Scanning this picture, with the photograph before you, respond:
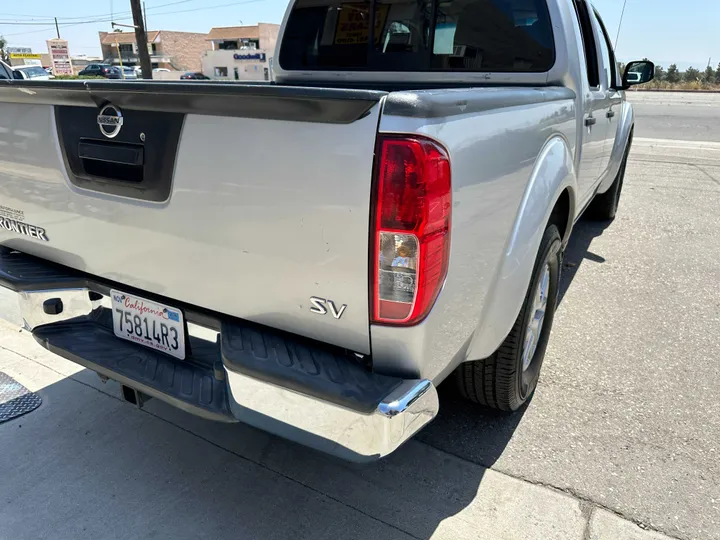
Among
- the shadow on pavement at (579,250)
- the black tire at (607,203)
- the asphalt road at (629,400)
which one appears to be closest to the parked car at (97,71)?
the black tire at (607,203)

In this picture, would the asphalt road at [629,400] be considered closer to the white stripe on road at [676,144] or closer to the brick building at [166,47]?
the white stripe on road at [676,144]

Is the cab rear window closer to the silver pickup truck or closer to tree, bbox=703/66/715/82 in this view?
the silver pickup truck

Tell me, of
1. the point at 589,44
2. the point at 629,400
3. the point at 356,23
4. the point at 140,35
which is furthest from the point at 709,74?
the point at 629,400

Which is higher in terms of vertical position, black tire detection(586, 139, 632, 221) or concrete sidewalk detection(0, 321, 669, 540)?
black tire detection(586, 139, 632, 221)

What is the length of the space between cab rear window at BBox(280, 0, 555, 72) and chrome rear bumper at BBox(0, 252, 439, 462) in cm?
222

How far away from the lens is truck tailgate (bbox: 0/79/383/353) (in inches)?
59.9

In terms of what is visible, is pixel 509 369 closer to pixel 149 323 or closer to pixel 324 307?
pixel 324 307

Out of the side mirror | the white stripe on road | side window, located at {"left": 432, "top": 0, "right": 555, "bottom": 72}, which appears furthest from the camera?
the white stripe on road

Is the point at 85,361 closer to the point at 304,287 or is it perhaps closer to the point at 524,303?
the point at 304,287

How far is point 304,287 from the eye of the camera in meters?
1.67

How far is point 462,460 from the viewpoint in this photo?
2.42m

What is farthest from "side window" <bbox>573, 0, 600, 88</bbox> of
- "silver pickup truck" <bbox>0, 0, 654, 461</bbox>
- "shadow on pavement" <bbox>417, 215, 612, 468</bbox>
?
"shadow on pavement" <bbox>417, 215, 612, 468</bbox>

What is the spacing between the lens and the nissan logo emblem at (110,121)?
1879 mm

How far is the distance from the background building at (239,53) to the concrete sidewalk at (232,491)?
1757 inches
